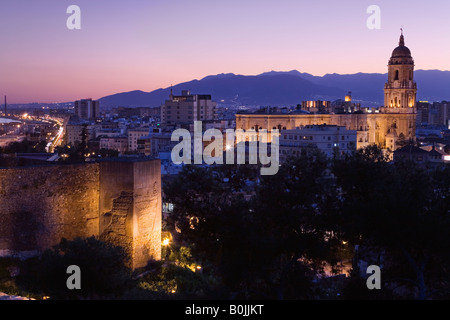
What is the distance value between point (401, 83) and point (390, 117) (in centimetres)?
452

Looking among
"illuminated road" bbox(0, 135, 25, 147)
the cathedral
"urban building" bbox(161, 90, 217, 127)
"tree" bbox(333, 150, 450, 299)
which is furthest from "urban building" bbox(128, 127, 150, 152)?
"tree" bbox(333, 150, 450, 299)

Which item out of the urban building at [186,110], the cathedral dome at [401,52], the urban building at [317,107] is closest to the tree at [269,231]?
the cathedral dome at [401,52]

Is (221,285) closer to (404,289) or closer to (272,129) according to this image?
(404,289)

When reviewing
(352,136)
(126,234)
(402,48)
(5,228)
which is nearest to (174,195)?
(126,234)

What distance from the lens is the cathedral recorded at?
63.8 m

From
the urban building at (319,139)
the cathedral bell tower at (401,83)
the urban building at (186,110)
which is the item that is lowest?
the urban building at (319,139)

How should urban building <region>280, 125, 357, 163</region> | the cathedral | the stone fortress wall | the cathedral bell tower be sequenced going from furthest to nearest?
the cathedral bell tower < the cathedral < urban building <region>280, 125, 357, 163</region> < the stone fortress wall

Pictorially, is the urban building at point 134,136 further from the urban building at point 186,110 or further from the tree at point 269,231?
the tree at point 269,231

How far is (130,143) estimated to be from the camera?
7825cm

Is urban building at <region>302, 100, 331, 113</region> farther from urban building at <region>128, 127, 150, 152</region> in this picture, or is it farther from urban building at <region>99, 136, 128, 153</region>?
urban building at <region>99, 136, 128, 153</region>

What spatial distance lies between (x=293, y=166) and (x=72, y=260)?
5.08 meters

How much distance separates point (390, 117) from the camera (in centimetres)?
6762

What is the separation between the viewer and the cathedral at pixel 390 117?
6384 centimetres

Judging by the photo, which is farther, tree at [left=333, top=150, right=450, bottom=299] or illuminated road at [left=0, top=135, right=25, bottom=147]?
illuminated road at [left=0, top=135, right=25, bottom=147]
